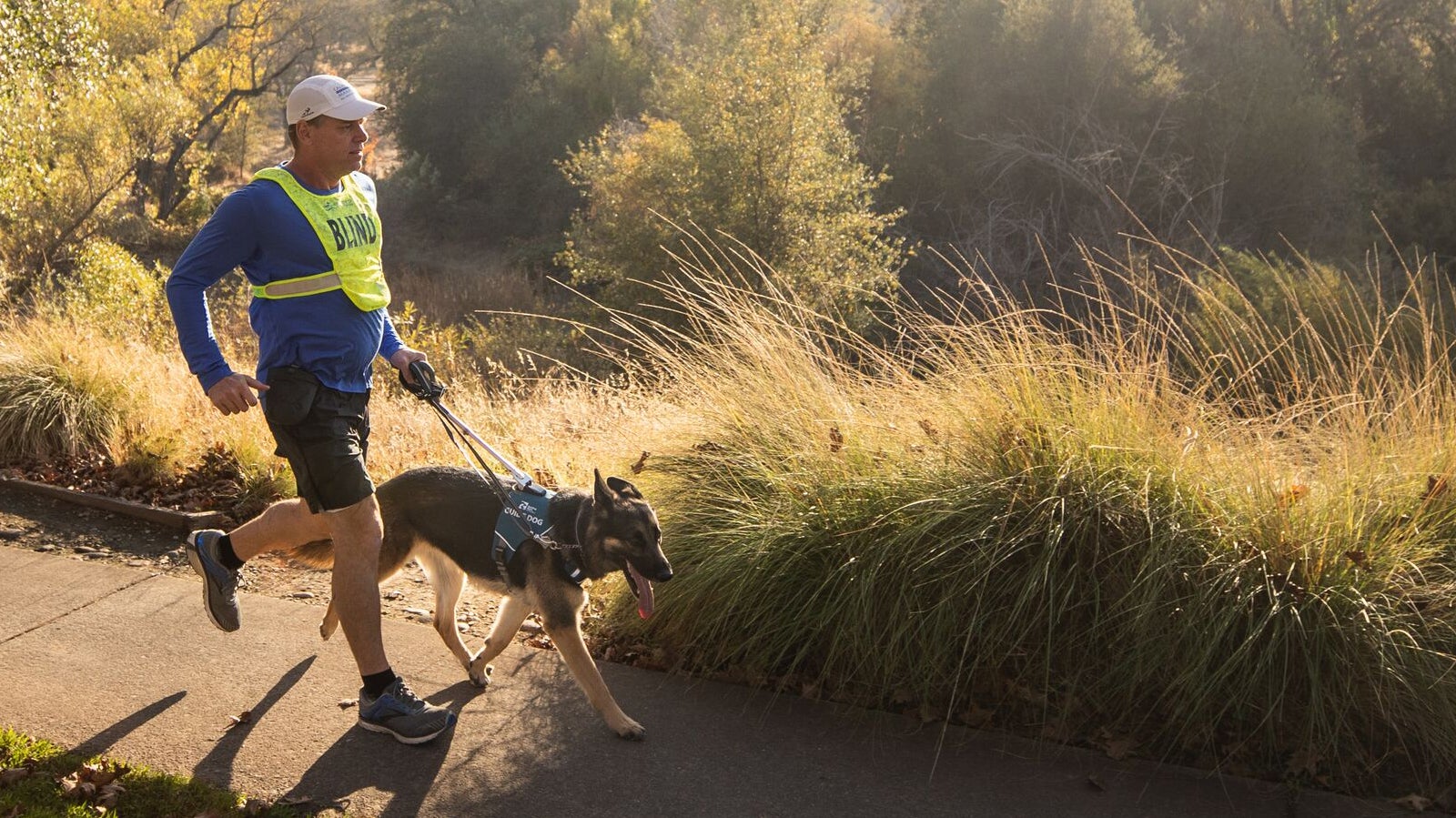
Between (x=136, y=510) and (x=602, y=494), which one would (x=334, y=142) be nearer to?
(x=602, y=494)

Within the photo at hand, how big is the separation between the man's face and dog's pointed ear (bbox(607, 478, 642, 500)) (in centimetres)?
132

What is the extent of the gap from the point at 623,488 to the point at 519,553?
1.45 ft

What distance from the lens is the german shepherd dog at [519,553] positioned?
13.2ft

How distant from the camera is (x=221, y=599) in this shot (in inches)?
173

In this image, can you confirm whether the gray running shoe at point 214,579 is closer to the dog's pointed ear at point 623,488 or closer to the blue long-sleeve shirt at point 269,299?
the blue long-sleeve shirt at point 269,299

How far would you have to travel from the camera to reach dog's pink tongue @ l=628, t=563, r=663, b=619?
3.98 metres

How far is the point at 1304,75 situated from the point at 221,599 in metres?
26.3

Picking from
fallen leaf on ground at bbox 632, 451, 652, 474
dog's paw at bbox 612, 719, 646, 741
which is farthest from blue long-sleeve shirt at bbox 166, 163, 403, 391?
fallen leaf on ground at bbox 632, 451, 652, 474

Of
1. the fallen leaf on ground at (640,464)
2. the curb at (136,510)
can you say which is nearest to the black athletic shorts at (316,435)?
the fallen leaf on ground at (640,464)

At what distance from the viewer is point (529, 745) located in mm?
4113

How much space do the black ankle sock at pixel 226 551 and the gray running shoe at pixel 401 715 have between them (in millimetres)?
771

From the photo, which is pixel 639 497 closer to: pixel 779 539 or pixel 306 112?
pixel 779 539

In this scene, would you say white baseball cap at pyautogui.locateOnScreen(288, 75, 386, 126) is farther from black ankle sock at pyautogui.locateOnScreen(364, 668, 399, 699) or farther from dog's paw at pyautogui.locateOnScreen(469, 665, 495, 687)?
dog's paw at pyautogui.locateOnScreen(469, 665, 495, 687)

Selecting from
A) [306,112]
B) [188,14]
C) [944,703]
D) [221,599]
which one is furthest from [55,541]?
[188,14]
